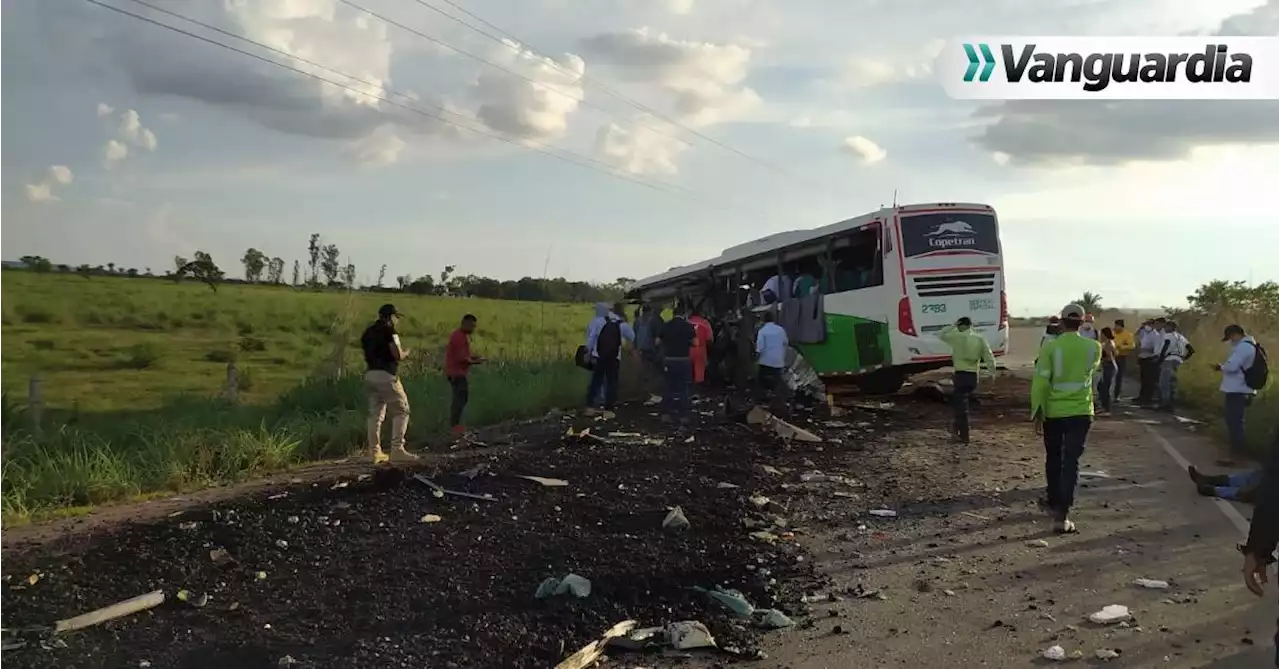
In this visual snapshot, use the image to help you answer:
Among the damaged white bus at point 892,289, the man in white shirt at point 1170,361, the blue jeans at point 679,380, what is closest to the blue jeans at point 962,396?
the damaged white bus at point 892,289

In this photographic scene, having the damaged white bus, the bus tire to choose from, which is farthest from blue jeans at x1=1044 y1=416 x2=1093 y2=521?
the bus tire

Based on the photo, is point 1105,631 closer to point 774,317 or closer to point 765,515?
point 765,515

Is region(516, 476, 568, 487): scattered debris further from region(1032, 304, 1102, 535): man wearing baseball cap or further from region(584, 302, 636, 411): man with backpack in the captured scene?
region(584, 302, 636, 411): man with backpack

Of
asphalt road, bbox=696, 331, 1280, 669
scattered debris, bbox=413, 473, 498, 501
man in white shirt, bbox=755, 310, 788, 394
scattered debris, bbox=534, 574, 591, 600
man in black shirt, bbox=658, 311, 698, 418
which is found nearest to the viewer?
asphalt road, bbox=696, 331, 1280, 669

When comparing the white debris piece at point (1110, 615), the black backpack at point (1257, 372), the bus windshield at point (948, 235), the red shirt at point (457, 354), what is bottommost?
the white debris piece at point (1110, 615)

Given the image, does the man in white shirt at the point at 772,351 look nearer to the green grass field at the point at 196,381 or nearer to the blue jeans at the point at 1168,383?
the green grass field at the point at 196,381

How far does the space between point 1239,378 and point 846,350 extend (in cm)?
630

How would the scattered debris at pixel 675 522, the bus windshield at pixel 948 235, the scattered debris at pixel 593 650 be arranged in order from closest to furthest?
the scattered debris at pixel 593 650 → the scattered debris at pixel 675 522 → the bus windshield at pixel 948 235

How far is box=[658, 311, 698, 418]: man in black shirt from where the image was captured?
14.1 meters

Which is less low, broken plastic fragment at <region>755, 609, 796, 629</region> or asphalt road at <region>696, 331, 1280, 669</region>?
asphalt road at <region>696, 331, 1280, 669</region>

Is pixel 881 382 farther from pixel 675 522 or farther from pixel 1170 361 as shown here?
pixel 675 522

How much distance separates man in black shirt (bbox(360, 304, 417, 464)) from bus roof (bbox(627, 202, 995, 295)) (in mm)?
8512

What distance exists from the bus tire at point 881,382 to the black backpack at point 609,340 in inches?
194

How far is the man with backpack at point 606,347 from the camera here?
1467 cm
